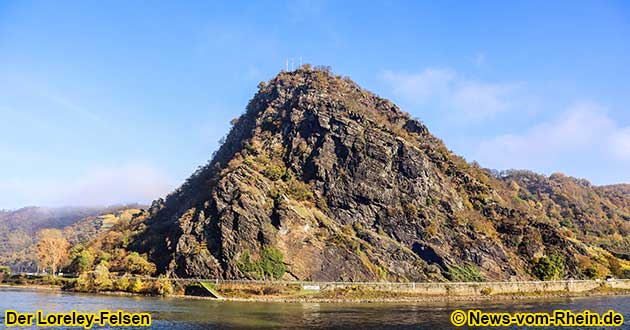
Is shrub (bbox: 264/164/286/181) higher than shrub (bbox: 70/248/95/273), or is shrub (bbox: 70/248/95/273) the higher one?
shrub (bbox: 264/164/286/181)

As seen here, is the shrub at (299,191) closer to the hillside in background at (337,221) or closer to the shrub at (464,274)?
the hillside in background at (337,221)

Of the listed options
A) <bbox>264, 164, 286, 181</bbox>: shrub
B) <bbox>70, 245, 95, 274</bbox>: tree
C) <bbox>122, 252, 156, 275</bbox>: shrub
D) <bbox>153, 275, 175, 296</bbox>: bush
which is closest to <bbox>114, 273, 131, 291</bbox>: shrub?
<bbox>122, 252, 156, 275</bbox>: shrub

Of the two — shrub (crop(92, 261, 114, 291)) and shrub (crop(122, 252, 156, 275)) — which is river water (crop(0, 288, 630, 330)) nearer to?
shrub (crop(92, 261, 114, 291))

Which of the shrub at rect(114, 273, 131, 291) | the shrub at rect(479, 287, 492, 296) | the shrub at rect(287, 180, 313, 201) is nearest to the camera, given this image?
the shrub at rect(114, 273, 131, 291)

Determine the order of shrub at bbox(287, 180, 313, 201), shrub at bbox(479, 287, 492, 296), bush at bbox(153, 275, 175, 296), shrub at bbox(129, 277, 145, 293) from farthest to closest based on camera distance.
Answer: shrub at bbox(287, 180, 313, 201)
shrub at bbox(479, 287, 492, 296)
shrub at bbox(129, 277, 145, 293)
bush at bbox(153, 275, 175, 296)

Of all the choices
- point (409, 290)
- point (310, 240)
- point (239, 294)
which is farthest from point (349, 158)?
point (239, 294)

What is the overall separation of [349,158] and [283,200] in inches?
1228

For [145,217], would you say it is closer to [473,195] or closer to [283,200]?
[283,200]

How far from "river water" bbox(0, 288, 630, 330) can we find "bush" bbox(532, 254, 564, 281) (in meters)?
35.1

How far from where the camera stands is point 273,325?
70.8 metres

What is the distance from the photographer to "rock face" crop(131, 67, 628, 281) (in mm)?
131875

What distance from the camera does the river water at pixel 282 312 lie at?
235 ft

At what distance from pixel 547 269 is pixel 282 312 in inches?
3639

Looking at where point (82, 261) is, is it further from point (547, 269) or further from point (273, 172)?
point (547, 269)
